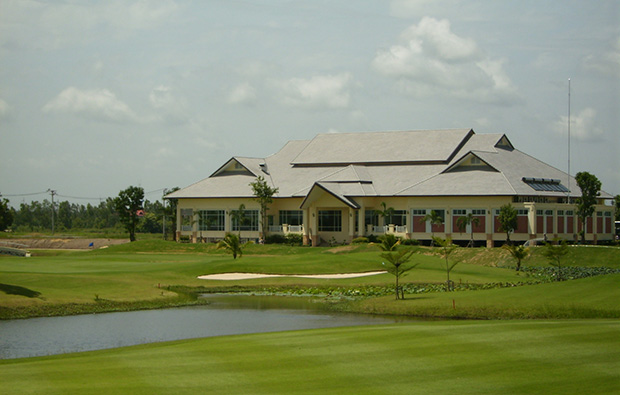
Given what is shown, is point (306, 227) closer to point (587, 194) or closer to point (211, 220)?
point (211, 220)

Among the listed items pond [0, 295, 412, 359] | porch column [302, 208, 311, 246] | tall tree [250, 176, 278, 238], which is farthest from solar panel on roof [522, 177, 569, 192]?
pond [0, 295, 412, 359]

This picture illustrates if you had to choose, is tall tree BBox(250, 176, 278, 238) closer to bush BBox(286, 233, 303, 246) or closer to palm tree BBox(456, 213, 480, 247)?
bush BBox(286, 233, 303, 246)

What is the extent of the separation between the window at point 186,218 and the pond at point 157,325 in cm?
4744

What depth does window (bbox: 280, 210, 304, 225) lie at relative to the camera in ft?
256

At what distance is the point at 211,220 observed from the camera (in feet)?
263

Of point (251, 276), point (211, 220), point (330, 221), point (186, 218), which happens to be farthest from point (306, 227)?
point (251, 276)

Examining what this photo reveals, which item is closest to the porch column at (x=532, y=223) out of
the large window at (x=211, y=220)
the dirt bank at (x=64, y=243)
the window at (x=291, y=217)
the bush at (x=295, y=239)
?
the bush at (x=295, y=239)

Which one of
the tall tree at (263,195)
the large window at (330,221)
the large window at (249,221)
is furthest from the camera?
the large window at (249,221)

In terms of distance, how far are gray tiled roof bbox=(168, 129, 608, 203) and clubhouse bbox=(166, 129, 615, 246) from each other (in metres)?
0.11

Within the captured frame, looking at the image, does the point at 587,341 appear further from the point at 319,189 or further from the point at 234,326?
the point at 319,189

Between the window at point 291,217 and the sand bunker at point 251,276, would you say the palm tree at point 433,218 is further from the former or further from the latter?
→ the sand bunker at point 251,276

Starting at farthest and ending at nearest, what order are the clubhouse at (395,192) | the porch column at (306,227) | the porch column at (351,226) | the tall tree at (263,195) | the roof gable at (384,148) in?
the roof gable at (384,148), the tall tree at (263,195), the porch column at (306,227), the porch column at (351,226), the clubhouse at (395,192)

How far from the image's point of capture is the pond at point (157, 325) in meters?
23.3

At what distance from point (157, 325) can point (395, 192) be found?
1889 inches
